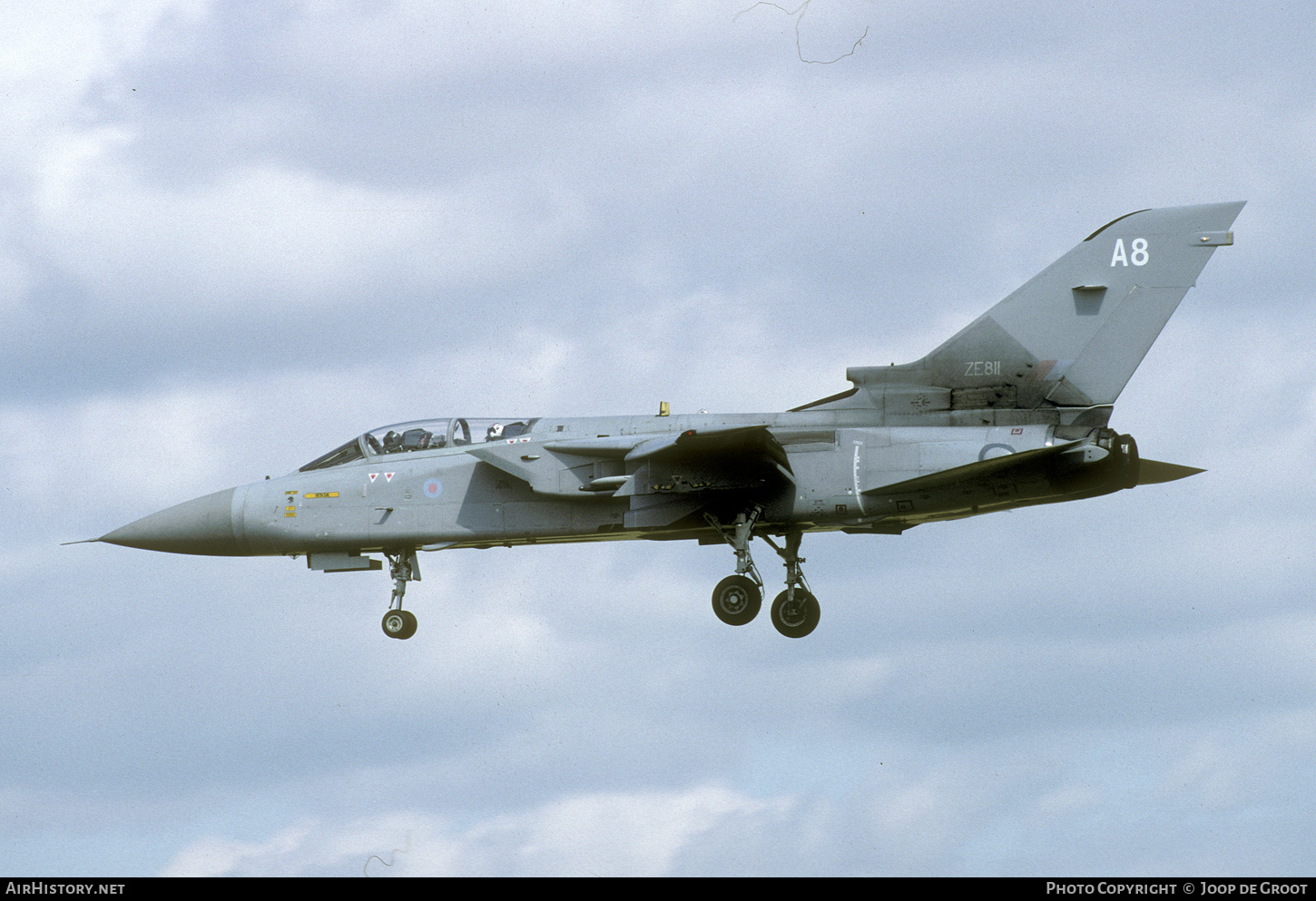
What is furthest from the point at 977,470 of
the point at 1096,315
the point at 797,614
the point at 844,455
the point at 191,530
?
the point at 191,530

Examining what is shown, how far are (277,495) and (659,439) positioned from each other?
22.5 ft

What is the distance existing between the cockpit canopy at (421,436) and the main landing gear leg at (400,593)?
1712mm

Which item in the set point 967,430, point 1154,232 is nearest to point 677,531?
point 967,430

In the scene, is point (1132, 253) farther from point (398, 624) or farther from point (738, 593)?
point (398, 624)

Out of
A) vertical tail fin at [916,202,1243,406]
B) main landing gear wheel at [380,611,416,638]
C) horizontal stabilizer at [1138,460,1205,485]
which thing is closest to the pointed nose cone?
main landing gear wheel at [380,611,416,638]

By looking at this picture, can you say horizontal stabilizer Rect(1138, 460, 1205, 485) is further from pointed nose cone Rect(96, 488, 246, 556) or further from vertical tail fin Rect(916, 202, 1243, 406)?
pointed nose cone Rect(96, 488, 246, 556)

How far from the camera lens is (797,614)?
24969mm

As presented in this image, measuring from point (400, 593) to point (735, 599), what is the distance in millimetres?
5663

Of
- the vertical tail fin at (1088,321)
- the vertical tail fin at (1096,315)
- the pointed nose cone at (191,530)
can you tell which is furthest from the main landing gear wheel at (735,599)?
the pointed nose cone at (191,530)

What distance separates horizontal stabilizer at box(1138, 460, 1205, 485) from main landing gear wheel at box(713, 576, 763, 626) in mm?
6276

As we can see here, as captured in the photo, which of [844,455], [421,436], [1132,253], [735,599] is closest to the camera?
[844,455]

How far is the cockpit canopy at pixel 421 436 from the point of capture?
25.2 m
